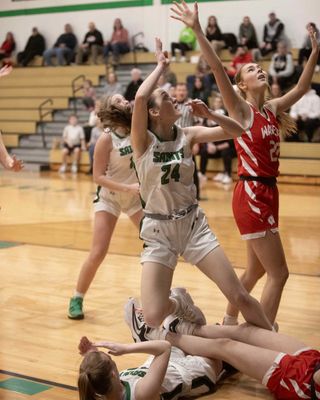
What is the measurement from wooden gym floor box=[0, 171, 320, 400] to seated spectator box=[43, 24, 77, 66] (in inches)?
402

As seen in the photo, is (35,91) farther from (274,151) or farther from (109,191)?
(274,151)

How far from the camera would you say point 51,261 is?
26.3 feet

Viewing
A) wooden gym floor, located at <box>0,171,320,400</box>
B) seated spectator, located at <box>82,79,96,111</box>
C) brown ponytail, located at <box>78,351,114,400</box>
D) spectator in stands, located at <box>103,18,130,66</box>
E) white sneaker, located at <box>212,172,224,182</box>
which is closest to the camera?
brown ponytail, located at <box>78,351,114,400</box>

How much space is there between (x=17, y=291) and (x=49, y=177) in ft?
36.4

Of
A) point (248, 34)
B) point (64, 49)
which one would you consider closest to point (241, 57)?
point (248, 34)

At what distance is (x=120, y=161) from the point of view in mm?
5844

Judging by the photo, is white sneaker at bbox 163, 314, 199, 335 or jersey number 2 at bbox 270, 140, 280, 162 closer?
white sneaker at bbox 163, 314, 199, 335

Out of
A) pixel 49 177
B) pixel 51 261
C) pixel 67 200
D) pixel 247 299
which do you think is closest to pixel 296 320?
pixel 247 299

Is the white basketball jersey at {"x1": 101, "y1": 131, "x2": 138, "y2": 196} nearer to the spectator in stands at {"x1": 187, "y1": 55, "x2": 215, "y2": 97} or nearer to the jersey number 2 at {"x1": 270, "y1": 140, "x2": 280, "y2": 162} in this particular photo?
the jersey number 2 at {"x1": 270, "y1": 140, "x2": 280, "y2": 162}

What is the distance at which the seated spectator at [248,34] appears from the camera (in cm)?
1855

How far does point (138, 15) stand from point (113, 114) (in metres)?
16.9

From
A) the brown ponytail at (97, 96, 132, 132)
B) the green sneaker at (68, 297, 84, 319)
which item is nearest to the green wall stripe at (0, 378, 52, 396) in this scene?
the green sneaker at (68, 297, 84, 319)

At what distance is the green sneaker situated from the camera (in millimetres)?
5879

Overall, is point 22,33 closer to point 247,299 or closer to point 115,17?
point 115,17
